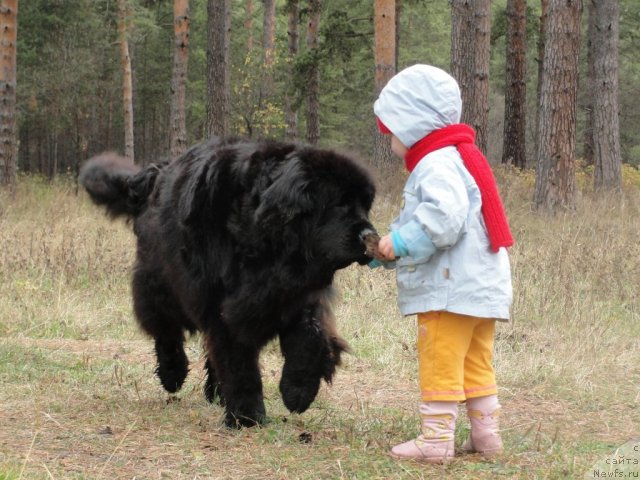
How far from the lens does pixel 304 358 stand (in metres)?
4.15

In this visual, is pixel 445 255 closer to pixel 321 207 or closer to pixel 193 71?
pixel 321 207

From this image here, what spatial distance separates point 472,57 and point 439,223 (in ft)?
40.1

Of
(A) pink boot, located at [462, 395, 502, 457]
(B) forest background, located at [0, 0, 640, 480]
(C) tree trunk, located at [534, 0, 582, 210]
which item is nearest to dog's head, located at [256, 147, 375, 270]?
(B) forest background, located at [0, 0, 640, 480]

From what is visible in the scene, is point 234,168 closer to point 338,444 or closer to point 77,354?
point 338,444

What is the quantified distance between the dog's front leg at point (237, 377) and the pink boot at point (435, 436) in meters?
0.90

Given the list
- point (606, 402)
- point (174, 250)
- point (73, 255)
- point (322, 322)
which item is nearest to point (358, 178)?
point (322, 322)

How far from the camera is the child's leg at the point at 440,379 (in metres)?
3.68

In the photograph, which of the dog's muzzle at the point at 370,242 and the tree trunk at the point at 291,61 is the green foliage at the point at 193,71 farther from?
the dog's muzzle at the point at 370,242

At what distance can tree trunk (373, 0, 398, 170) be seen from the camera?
17047mm

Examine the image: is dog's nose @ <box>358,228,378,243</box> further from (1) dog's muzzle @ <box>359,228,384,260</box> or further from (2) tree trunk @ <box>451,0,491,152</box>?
(2) tree trunk @ <box>451,0,491,152</box>

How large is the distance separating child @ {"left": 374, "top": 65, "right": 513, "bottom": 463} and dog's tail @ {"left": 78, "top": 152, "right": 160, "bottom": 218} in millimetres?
1990

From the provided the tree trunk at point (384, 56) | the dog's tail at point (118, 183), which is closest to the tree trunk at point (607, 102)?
the tree trunk at point (384, 56)

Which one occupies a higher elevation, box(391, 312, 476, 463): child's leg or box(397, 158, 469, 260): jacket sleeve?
box(397, 158, 469, 260): jacket sleeve

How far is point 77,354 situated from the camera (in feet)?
20.7
